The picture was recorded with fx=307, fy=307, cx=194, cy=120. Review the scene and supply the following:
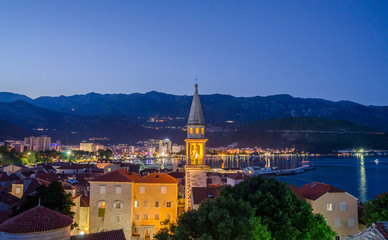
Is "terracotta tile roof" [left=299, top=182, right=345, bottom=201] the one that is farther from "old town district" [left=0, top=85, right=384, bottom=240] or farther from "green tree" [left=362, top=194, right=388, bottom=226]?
"green tree" [left=362, top=194, right=388, bottom=226]

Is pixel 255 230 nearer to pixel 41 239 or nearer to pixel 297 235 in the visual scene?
pixel 297 235

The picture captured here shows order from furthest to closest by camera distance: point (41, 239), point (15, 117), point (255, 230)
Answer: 1. point (15, 117)
2. point (41, 239)
3. point (255, 230)

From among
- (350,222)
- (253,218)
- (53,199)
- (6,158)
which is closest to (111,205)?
(53,199)

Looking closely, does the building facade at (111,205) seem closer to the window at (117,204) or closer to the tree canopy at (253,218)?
the window at (117,204)

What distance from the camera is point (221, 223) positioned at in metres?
9.47

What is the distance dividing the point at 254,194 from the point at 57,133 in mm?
189714

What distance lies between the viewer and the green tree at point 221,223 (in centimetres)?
964

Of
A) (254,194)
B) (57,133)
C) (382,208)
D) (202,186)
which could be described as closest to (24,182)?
(202,186)

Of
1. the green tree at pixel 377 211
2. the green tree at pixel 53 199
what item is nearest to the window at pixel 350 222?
the green tree at pixel 377 211

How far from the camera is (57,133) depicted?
184 meters

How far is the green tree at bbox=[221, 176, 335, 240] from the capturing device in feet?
40.7

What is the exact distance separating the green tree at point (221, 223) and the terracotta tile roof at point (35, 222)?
5392 millimetres

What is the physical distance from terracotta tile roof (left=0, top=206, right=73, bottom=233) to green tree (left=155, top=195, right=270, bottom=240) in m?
5.39

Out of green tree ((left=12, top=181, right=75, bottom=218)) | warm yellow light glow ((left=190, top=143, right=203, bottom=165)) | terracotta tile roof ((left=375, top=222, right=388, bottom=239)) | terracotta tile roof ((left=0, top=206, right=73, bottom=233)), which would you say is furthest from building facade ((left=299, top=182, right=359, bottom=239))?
green tree ((left=12, top=181, right=75, bottom=218))
